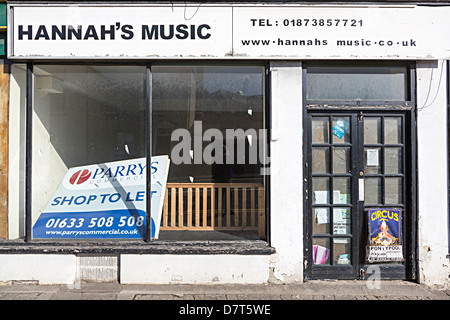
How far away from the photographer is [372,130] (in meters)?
5.44

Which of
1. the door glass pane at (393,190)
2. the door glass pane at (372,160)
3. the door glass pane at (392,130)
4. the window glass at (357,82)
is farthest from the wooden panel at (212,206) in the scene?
the door glass pane at (392,130)

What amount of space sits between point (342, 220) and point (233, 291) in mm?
1907

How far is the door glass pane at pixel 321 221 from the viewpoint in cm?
541

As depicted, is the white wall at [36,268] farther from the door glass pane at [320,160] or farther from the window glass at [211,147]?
the door glass pane at [320,160]

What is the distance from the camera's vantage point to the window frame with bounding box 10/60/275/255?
5.20 meters

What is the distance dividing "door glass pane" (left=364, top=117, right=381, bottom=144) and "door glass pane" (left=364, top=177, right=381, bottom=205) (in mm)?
573

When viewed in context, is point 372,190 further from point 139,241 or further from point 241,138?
point 139,241

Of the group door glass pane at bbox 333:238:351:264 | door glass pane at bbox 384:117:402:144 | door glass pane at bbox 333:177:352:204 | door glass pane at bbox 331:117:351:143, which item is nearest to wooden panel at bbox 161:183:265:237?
door glass pane at bbox 333:177:352:204

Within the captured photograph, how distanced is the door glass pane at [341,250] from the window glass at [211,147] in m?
1.10

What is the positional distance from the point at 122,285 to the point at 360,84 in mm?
4547

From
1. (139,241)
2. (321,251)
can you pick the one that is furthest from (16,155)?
(321,251)

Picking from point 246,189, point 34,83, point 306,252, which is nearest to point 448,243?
point 306,252

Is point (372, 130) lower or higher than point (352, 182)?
higher

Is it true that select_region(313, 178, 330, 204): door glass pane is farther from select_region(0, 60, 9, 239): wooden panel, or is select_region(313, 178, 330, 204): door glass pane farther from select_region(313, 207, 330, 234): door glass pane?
select_region(0, 60, 9, 239): wooden panel
